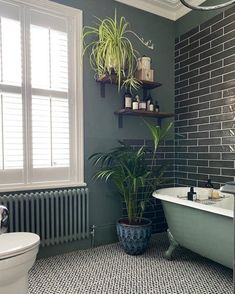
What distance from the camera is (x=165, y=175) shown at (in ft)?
10.0

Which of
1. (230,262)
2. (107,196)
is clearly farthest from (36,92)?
(230,262)

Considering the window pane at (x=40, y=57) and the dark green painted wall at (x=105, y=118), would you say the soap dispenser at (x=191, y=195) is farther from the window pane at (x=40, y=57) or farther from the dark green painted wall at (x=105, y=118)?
the window pane at (x=40, y=57)

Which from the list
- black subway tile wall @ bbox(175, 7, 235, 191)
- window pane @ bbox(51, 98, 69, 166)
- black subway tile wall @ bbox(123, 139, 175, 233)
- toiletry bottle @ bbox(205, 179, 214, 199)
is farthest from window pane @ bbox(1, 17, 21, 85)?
toiletry bottle @ bbox(205, 179, 214, 199)

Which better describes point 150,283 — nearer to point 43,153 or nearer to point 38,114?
point 43,153

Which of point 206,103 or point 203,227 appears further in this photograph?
point 206,103

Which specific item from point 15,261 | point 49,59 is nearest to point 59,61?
point 49,59

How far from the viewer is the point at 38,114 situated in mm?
2316

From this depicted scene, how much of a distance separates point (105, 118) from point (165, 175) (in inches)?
43.4

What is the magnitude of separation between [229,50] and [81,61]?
152 cm

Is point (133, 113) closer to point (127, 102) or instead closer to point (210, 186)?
point (127, 102)

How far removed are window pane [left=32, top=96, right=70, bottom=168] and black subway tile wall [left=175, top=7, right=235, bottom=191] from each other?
1.47 meters

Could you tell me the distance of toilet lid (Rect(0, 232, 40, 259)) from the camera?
1.38m

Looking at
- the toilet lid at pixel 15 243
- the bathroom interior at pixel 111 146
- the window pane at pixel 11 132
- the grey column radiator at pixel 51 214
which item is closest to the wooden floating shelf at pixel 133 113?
the bathroom interior at pixel 111 146

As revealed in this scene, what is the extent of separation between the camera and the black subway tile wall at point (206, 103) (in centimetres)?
245
